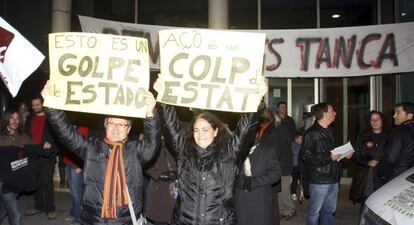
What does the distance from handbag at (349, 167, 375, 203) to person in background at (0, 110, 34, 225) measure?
14.5 feet

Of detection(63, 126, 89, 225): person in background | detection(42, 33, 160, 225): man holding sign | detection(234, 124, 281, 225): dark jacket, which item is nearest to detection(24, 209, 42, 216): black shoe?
detection(63, 126, 89, 225): person in background

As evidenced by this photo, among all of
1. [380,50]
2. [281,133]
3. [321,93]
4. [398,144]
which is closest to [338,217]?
[281,133]

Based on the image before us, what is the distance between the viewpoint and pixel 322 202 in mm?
6082

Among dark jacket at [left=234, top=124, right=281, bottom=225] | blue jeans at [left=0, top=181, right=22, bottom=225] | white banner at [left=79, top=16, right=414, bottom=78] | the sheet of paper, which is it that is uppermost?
white banner at [left=79, top=16, right=414, bottom=78]

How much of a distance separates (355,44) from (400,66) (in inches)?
35.2

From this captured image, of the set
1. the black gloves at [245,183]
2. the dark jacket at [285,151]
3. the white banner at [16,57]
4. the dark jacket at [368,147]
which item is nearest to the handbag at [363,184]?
the dark jacket at [368,147]

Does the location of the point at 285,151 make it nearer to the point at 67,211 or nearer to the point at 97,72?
the point at 67,211

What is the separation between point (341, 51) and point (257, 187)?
181 inches

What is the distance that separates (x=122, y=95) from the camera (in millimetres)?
3623

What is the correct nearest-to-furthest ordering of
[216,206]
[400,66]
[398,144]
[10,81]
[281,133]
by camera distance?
[216,206] < [10,81] < [398,144] < [281,133] < [400,66]

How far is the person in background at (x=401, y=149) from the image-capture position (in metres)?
5.60

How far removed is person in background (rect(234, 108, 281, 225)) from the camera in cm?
483

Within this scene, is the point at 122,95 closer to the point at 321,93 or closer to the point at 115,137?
the point at 115,137

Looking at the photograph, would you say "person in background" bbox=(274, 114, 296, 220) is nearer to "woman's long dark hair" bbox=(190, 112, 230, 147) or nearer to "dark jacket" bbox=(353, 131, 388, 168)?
"dark jacket" bbox=(353, 131, 388, 168)
